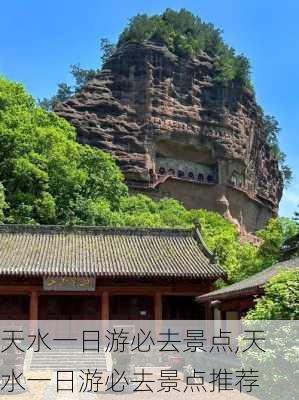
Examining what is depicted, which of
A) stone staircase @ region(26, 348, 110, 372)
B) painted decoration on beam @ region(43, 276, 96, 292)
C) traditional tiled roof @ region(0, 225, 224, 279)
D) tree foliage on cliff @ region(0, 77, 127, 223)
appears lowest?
stone staircase @ region(26, 348, 110, 372)

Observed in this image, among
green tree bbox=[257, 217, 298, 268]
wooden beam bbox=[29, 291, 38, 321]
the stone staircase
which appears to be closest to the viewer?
the stone staircase

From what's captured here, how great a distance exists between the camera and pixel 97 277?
23.4m

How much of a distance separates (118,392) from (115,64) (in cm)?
4220

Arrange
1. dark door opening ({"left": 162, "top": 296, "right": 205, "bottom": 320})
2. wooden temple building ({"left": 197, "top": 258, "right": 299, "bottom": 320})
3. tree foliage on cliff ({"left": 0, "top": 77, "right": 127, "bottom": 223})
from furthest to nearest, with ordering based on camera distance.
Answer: tree foliage on cliff ({"left": 0, "top": 77, "right": 127, "bottom": 223}) → dark door opening ({"left": 162, "top": 296, "right": 205, "bottom": 320}) → wooden temple building ({"left": 197, "top": 258, "right": 299, "bottom": 320})

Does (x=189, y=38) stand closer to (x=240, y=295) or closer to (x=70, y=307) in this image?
(x=70, y=307)

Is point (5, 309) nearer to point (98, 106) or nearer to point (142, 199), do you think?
point (142, 199)

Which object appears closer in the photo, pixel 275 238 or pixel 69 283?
pixel 69 283

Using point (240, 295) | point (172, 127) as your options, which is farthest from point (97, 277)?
point (172, 127)

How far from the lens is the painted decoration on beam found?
2353cm

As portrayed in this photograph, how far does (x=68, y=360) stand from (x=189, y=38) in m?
43.2

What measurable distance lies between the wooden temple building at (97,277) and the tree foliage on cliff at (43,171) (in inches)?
210

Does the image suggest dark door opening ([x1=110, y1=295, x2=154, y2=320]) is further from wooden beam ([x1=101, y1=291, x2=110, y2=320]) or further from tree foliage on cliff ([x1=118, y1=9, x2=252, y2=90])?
tree foliage on cliff ([x1=118, y1=9, x2=252, y2=90])

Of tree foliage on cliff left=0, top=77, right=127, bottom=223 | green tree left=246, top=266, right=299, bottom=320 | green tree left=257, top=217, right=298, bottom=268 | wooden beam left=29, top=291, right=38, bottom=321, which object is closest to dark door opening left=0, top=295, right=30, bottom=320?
wooden beam left=29, top=291, right=38, bottom=321

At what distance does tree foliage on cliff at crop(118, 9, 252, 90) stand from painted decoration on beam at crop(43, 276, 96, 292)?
114 feet
